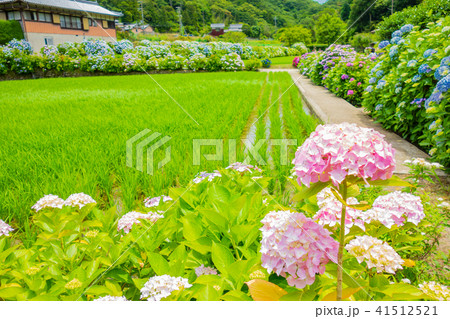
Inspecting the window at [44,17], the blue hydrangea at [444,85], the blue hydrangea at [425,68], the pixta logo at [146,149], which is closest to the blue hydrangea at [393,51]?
the blue hydrangea at [425,68]

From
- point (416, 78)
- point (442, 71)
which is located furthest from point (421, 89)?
point (442, 71)

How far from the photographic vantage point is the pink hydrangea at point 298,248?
0.77 meters

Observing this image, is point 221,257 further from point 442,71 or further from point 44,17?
point 44,17

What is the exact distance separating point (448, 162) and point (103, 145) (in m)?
2.99

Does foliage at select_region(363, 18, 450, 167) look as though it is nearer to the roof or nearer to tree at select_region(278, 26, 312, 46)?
the roof

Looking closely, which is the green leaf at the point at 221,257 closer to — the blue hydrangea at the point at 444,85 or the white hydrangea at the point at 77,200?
the white hydrangea at the point at 77,200

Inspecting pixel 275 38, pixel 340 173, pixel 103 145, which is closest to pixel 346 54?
pixel 103 145

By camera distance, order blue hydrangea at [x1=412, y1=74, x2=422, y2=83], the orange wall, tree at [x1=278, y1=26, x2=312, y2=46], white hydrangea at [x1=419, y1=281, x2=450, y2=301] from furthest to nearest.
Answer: tree at [x1=278, y1=26, x2=312, y2=46] → the orange wall → blue hydrangea at [x1=412, y1=74, x2=422, y2=83] → white hydrangea at [x1=419, y1=281, x2=450, y2=301]

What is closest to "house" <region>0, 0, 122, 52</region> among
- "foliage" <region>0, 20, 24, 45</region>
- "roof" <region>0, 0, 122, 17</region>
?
"roof" <region>0, 0, 122, 17</region>

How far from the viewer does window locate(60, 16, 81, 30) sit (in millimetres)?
5822

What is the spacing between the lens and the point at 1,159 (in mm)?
2629

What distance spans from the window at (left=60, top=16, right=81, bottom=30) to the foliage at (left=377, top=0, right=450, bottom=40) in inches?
220

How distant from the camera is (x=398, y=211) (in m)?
1.13

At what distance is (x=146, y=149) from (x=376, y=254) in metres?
2.32
